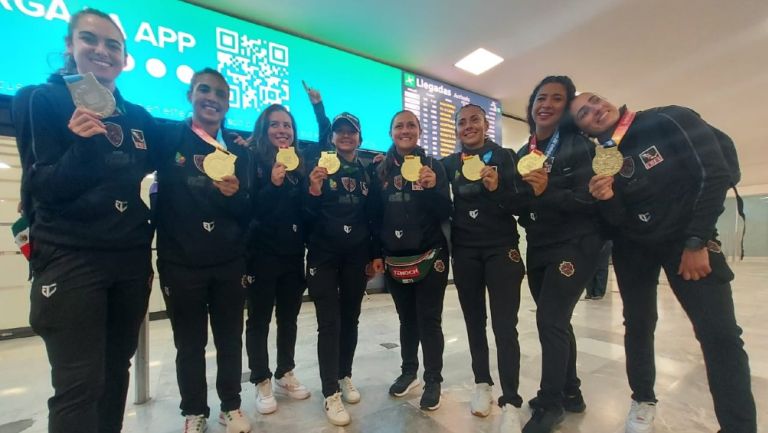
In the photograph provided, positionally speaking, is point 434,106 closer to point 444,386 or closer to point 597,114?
point 597,114

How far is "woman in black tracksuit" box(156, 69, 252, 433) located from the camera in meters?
1.62

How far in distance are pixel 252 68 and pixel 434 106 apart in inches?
97.3

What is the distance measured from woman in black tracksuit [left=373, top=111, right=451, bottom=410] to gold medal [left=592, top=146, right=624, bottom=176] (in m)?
0.73

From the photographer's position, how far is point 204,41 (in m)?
3.54

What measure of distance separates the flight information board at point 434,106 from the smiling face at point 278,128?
117 inches

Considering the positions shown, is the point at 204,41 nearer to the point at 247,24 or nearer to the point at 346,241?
the point at 247,24

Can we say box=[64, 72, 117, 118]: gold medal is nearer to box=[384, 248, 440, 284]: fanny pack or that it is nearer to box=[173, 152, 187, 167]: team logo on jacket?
box=[173, 152, 187, 167]: team logo on jacket

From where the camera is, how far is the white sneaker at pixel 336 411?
1.88 m

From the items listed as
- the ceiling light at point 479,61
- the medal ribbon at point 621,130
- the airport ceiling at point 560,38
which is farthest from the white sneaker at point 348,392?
the ceiling light at point 479,61

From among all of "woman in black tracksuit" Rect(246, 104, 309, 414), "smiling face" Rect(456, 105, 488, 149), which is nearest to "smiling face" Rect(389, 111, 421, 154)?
"smiling face" Rect(456, 105, 488, 149)

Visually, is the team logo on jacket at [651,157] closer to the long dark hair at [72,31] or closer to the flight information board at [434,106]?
the long dark hair at [72,31]

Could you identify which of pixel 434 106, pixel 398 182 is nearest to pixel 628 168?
pixel 398 182

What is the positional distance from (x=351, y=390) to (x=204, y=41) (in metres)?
3.42

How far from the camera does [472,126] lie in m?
2.03
